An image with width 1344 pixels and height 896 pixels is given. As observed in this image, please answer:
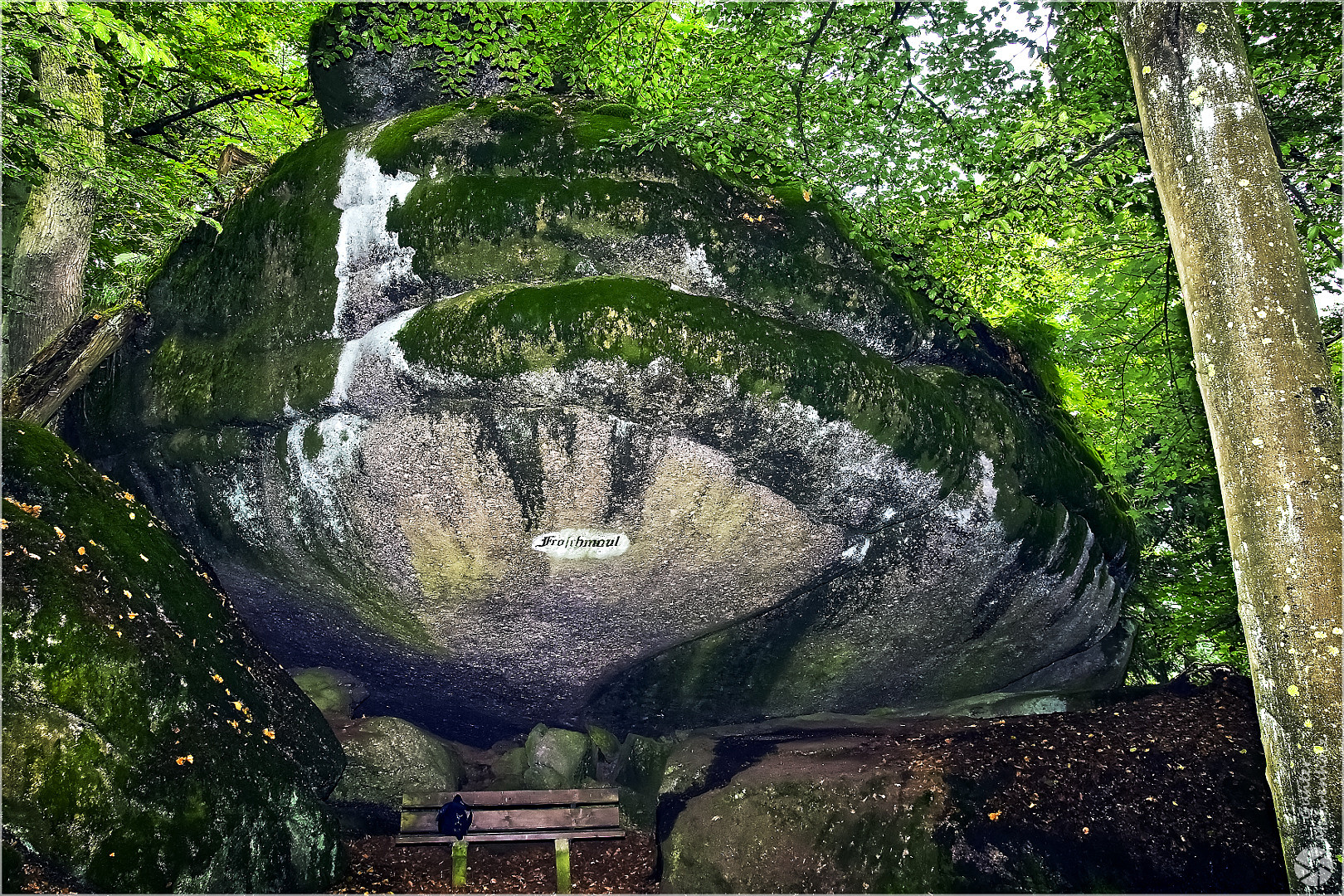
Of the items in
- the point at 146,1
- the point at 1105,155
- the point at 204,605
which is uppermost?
the point at 146,1

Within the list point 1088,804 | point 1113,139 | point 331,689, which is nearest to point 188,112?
point 331,689

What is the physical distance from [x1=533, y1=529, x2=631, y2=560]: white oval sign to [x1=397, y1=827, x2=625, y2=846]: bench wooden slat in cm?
248

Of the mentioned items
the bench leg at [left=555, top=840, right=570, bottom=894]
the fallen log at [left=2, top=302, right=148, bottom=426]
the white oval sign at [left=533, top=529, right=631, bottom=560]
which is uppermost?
the fallen log at [left=2, top=302, right=148, bottom=426]

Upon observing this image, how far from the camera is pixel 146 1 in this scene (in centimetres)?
970

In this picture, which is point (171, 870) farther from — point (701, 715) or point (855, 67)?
point (855, 67)

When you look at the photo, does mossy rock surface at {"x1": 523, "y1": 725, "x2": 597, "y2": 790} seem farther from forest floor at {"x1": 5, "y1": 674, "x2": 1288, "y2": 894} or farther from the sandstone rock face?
the sandstone rock face

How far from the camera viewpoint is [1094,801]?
5.88 metres

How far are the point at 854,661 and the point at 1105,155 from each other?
16.5ft

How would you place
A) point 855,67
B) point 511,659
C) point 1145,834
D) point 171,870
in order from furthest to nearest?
point 511,659, point 855,67, point 1145,834, point 171,870

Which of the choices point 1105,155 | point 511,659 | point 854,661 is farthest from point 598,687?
point 1105,155

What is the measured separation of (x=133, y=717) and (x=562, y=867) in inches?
144

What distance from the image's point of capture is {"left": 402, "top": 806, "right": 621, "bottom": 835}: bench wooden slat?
6.79m

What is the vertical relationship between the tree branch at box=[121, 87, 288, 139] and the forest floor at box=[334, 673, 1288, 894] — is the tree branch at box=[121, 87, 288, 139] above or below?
above

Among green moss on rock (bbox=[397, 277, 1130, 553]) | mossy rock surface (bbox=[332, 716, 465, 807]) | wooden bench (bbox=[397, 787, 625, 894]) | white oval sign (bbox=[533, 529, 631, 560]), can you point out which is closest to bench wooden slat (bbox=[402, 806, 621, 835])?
wooden bench (bbox=[397, 787, 625, 894])
